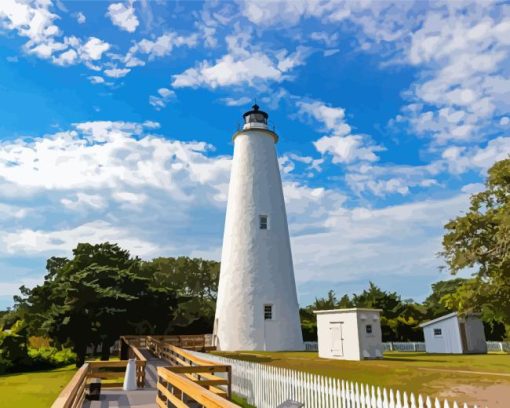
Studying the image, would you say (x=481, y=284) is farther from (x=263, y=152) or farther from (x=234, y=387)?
(x=263, y=152)

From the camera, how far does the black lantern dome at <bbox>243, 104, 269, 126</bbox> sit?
30.7 metres

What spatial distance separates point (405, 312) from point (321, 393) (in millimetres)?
29297

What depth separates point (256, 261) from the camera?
27172mm

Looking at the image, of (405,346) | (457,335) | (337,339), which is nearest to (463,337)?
(457,335)

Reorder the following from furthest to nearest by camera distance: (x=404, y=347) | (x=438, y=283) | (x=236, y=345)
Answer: (x=438, y=283)
(x=404, y=347)
(x=236, y=345)

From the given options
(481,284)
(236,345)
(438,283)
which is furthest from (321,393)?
(438,283)

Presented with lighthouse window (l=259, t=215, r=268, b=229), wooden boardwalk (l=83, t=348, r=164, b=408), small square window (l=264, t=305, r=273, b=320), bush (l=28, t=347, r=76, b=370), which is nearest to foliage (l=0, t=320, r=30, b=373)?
bush (l=28, t=347, r=76, b=370)

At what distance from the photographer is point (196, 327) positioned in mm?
35938

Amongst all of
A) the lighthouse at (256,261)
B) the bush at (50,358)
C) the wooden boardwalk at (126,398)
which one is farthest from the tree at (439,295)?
the wooden boardwalk at (126,398)

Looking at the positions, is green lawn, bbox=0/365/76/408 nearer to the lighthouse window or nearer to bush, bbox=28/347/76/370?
bush, bbox=28/347/76/370

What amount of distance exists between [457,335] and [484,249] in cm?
958

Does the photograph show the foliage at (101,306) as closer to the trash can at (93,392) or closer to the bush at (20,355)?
the bush at (20,355)

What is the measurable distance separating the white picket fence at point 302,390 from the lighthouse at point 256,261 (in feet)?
42.7

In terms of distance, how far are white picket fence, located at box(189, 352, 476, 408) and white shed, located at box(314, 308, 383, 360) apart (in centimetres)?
1093
